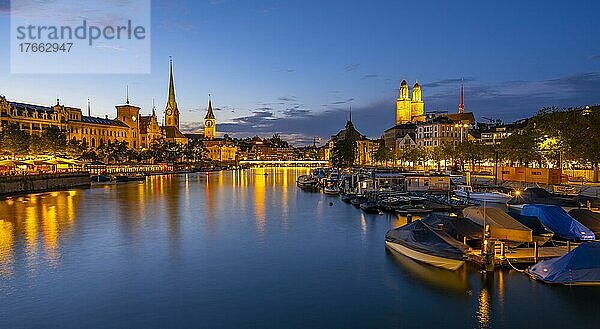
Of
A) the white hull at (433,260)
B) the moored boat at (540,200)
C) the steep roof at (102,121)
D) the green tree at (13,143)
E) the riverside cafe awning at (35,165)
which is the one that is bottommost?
the white hull at (433,260)

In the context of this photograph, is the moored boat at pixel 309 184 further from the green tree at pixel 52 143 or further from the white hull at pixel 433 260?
the white hull at pixel 433 260

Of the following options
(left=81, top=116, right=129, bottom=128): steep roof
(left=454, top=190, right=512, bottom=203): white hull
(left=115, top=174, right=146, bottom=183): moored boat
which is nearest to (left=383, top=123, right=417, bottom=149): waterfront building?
(left=115, top=174, right=146, bottom=183): moored boat

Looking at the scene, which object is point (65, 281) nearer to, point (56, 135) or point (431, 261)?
point (431, 261)

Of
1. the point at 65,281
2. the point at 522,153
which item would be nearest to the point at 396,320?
the point at 65,281

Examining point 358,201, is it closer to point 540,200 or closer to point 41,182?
point 540,200

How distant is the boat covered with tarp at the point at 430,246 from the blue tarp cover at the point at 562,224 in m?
7.87

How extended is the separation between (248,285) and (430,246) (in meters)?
9.67

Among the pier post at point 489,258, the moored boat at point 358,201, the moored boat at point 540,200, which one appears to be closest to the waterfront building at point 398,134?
the moored boat at point 358,201

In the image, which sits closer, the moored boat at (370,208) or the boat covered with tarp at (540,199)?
the boat covered with tarp at (540,199)

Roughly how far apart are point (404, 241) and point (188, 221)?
25082mm

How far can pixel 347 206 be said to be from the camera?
5816 cm

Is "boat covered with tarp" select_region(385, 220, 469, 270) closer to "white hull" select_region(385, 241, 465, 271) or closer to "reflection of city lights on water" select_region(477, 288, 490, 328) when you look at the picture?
"white hull" select_region(385, 241, 465, 271)

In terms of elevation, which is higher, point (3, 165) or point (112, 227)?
point (3, 165)

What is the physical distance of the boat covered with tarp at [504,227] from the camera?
2729 cm
